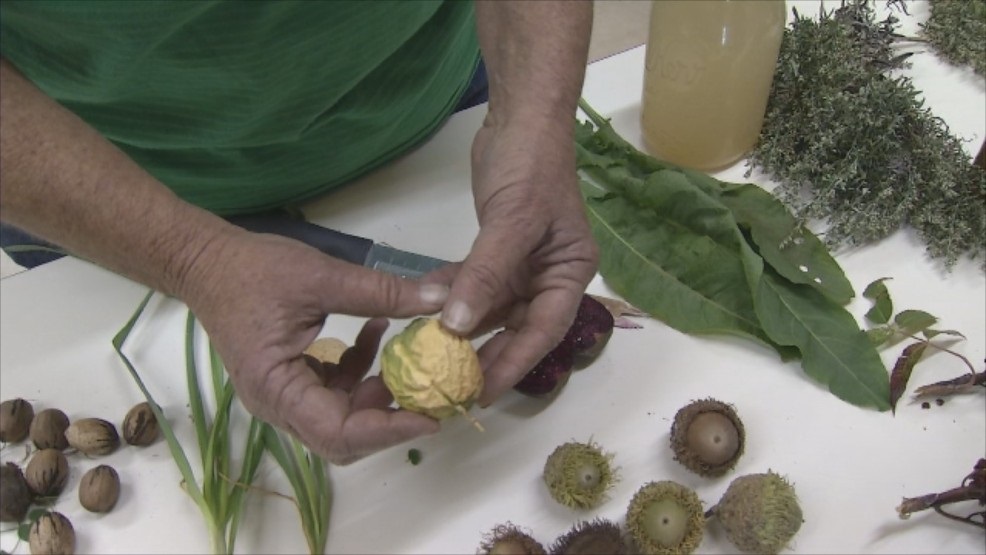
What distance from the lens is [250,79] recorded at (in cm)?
86

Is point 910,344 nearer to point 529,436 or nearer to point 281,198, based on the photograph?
point 529,436

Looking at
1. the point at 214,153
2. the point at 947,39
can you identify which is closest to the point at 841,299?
the point at 947,39

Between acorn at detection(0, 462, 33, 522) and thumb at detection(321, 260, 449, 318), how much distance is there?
1.32 ft

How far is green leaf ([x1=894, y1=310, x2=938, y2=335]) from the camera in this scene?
87 cm

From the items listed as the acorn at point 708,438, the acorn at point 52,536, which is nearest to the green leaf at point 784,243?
the acorn at point 708,438

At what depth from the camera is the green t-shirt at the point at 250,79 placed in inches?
30.8

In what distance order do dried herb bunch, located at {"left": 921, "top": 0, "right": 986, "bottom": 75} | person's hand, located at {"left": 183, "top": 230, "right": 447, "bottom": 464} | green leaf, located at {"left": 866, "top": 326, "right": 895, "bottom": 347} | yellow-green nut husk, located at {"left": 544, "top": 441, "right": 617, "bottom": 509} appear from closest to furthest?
person's hand, located at {"left": 183, "top": 230, "right": 447, "bottom": 464}, yellow-green nut husk, located at {"left": 544, "top": 441, "right": 617, "bottom": 509}, green leaf, located at {"left": 866, "top": 326, "right": 895, "bottom": 347}, dried herb bunch, located at {"left": 921, "top": 0, "right": 986, "bottom": 75}

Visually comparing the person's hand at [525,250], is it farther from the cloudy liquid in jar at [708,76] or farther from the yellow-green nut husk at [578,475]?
the cloudy liquid in jar at [708,76]

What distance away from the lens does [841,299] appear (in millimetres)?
896

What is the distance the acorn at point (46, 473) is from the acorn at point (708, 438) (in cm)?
61

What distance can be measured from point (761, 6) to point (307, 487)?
699 millimetres

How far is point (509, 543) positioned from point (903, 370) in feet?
1.43

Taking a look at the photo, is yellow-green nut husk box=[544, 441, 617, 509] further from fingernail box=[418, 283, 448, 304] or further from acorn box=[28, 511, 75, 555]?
acorn box=[28, 511, 75, 555]

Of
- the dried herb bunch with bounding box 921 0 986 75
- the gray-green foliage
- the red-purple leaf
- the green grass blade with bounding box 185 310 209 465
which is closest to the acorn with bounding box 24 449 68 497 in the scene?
the green grass blade with bounding box 185 310 209 465
